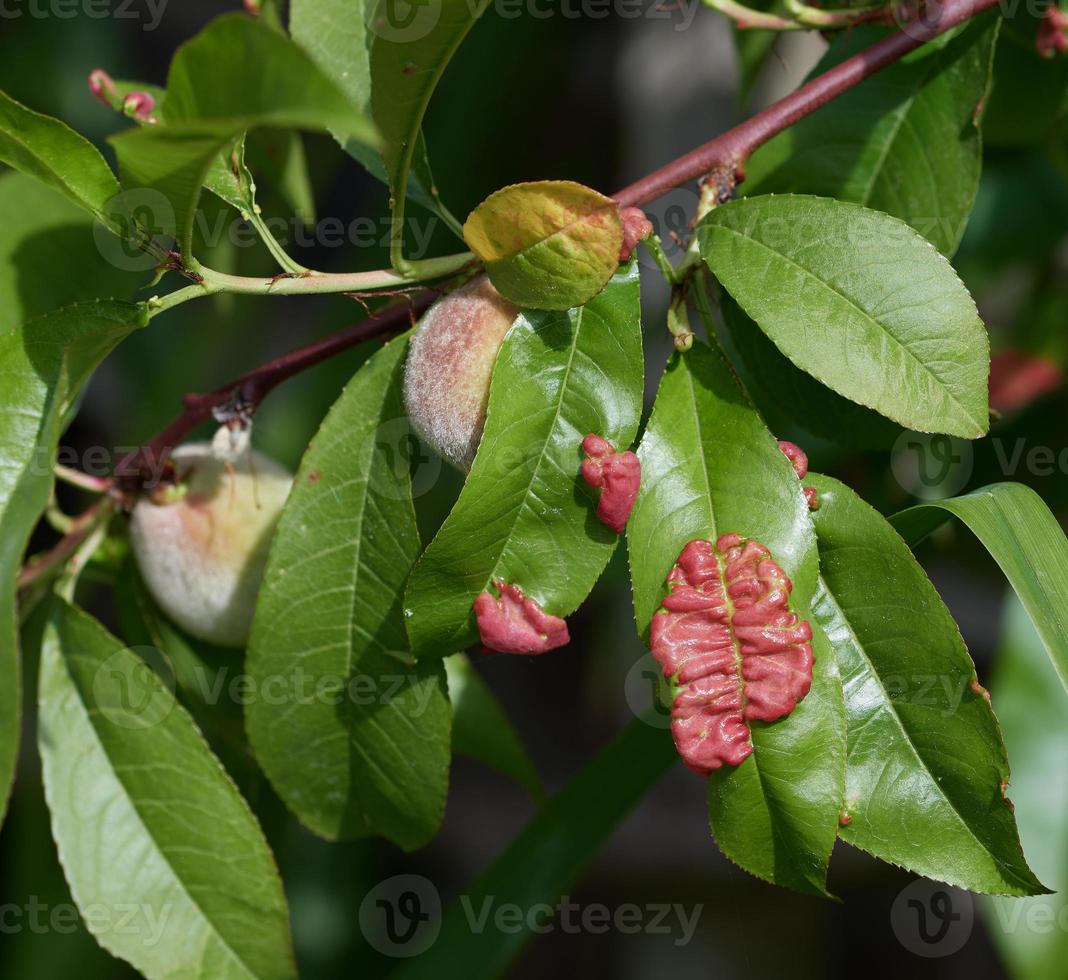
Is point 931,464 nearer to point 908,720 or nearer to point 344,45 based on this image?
point 908,720

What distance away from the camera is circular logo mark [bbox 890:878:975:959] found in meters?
1.50

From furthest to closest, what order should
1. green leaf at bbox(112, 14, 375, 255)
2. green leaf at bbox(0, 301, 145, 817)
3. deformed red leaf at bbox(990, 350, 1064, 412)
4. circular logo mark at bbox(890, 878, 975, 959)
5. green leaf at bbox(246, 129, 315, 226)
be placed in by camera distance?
circular logo mark at bbox(890, 878, 975, 959)
deformed red leaf at bbox(990, 350, 1064, 412)
green leaf at bbox(246, 129, 315, 226)
green leaf at bbox(0, 301, 145, 817)
green leaf at bbox(112, 14, 375, 255)

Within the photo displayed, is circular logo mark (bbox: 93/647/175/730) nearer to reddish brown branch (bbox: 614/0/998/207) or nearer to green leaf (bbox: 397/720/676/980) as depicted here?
green leaf (bbox: 397/720/676/980)

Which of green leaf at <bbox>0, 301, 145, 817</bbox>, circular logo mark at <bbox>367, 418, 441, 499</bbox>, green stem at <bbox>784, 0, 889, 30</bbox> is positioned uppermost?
green stem at <bbox>784, 0, 889, 30</bbox>

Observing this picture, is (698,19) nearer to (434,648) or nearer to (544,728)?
(544,728)

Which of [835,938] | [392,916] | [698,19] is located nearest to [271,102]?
[392,916]

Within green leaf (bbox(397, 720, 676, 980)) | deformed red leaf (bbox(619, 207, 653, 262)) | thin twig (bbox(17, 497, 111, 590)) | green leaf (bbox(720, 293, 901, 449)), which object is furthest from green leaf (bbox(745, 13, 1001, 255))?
thin twig (bbox(17, 497, 111, 590))

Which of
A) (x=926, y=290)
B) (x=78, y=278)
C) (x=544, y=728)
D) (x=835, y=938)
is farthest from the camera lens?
(x=544, y=728)

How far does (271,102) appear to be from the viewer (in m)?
0.45

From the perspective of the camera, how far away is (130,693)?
2.86 feet

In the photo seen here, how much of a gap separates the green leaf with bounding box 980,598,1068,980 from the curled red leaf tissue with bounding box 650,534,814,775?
426mm

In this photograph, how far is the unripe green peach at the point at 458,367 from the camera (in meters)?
0.67

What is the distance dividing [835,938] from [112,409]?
1.70 m

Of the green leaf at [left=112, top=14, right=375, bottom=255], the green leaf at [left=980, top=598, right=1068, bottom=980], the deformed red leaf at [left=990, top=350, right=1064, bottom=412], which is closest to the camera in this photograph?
the green leaf at [left=112, top=14, right=375, bottom=255]
